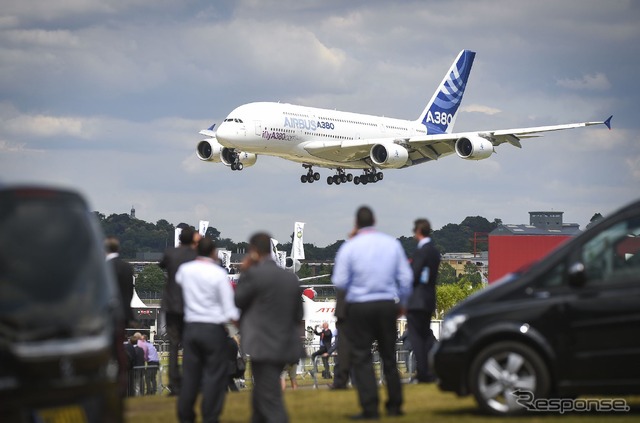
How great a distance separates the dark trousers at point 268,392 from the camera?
1005cm

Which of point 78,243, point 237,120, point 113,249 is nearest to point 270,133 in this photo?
point 237,120

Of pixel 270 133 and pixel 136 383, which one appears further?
pixel 270 133

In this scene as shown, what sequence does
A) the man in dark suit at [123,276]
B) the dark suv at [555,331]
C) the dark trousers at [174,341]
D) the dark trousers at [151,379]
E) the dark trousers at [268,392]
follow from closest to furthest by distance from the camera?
the dark trousers at [268,392] < the dark suv at [555,331] < the man in dark suit at [123,276] < the dark trousers at [174,341] < the dark trousers at [151,379]

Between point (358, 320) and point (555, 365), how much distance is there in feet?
5.91

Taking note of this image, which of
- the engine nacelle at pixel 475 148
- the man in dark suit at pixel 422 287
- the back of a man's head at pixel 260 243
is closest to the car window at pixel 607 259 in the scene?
the back of a man's head at pixel 260 243

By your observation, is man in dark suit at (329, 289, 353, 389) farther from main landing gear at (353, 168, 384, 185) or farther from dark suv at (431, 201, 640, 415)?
main landing gear at (353, 168, 384, 185)

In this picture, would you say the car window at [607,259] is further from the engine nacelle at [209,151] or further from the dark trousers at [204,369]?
the engine nacelle at [209,151]

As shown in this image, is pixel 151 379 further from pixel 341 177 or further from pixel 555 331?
pixel 341 177

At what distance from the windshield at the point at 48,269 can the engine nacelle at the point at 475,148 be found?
51.1m

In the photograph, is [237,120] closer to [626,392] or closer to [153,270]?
[626,392]

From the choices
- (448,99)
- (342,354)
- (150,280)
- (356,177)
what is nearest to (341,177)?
(356,177)

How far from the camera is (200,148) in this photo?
60.0m

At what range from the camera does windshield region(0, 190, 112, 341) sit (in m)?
6.89

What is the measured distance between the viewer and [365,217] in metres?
11.2
